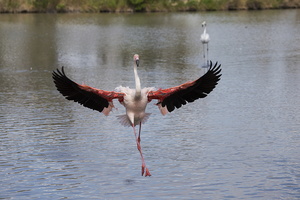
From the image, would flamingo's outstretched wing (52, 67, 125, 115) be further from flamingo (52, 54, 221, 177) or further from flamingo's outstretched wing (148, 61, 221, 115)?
flamingo's outstretched wing (148, 61, 221, 115)

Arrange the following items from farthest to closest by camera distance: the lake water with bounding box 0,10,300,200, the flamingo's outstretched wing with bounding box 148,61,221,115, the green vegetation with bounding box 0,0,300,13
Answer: the green vegetation with bounding box 0,0,300,13 < the flamingo's outstretched wing with bounding box 148,61,221,115 < the lake water with bounding box 0,10,300,200

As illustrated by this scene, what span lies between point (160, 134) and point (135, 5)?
4214cm

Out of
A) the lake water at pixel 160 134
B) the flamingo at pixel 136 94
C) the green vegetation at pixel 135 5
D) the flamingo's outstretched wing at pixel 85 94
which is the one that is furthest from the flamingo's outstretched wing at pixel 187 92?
the green vegetation at pixel 135 5

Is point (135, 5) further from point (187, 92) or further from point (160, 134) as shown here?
point (187, 92)

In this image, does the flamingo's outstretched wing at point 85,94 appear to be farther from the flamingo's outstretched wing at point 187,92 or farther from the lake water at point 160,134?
the lake water at point 160,134

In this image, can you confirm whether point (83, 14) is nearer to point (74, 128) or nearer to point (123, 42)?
point (123, 42)

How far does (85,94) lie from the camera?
8.84m

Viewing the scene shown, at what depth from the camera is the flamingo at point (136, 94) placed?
8.60 meters

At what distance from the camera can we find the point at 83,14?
50.0m

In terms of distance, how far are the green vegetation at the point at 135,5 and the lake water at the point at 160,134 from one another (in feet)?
92.0

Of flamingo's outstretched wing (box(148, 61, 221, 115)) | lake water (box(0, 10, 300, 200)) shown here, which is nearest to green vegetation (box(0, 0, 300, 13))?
lake water (box(0, 10, 300, 200))

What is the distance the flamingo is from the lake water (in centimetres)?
69

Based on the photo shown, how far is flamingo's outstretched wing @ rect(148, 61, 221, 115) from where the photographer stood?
28.1 ft

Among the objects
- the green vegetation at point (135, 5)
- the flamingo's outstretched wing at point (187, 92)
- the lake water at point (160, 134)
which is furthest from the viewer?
the green vegetation at point (135, 5)
